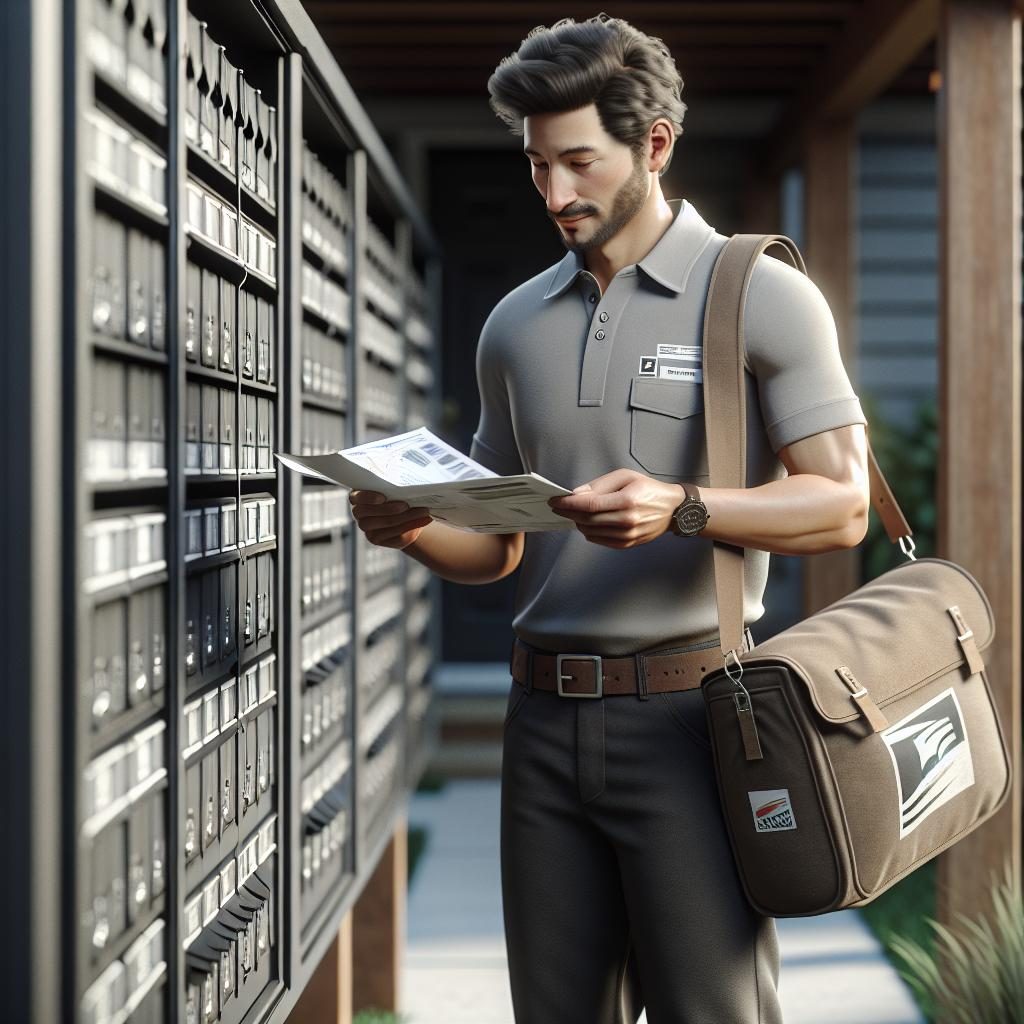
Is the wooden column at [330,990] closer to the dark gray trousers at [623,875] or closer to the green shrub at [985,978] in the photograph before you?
the dark gray trousers at [623,875]

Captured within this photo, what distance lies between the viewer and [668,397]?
169 centimetres

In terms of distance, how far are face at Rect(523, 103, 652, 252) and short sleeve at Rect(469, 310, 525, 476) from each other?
0.22 m

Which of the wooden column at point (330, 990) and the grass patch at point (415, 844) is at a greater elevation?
the wooden column at point (330, 990)

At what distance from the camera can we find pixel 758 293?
5.49 feet

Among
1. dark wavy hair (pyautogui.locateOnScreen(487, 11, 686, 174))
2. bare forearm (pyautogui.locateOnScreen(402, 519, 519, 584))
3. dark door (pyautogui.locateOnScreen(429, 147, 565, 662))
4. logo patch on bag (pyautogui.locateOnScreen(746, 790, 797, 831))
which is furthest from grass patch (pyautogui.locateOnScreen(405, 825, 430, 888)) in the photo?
dark wavy hair (pyautogui.locateOnScreen(487, 11, 686, 174))

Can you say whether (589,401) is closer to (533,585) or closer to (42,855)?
(533,585)

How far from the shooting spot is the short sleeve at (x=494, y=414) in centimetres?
189

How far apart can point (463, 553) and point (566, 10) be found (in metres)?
3.05

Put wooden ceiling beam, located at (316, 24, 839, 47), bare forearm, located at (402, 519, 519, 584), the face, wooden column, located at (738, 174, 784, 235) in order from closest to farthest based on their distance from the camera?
1. the face
2. bare forearm, located at (402, 519, 519, 584)
3. wooden ceiling beam, located at (316, 24, 839, 47)
4. wooden column, located at (738, 174, 784, 235)

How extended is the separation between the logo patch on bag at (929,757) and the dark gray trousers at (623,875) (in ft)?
0.75

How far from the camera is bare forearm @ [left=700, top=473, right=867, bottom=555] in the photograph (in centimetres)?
157

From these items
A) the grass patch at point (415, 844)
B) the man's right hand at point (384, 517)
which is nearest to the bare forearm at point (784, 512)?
the man's right hand at point (384, 517)

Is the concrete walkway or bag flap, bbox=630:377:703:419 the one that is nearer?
bag flap, bbox=630:377:703:419

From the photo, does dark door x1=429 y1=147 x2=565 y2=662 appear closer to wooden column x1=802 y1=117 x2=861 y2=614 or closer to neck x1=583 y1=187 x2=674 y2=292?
wooden column x1=802 y1=117 x2=861 y2=614
